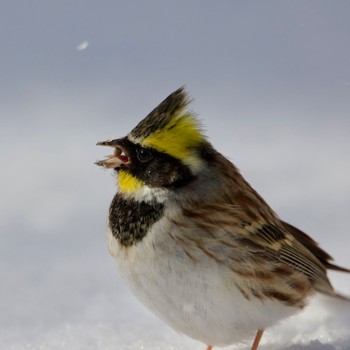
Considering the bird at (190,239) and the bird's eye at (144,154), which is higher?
the bird's eye at (144,154)

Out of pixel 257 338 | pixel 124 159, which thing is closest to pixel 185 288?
pixel 257 338

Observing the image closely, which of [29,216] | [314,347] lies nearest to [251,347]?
[314,347]

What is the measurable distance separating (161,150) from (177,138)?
0.09 metres

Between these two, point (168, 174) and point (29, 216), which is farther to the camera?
point (29, 216)

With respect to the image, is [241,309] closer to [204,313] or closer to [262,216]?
[204,313]

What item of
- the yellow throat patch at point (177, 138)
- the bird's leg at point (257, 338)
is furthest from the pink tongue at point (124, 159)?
the bird's leg at point (257, 338)

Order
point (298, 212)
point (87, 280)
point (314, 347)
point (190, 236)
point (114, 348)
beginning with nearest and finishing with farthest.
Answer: point (190, 236) → point (314, 347) → point (114, 348) → point (87, 280) → point (298, 212)

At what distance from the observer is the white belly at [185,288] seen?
4.13 meters

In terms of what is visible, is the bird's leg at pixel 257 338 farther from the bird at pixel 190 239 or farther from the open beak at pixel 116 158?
the open beak at pixel 116 158

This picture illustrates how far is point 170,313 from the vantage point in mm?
4262

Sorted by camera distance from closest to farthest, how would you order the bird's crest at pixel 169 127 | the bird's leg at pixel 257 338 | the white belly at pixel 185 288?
the white belly at pixel 185 288 → the bird's crest at pixel 169 127 → the bird's leg at pixel 257 338

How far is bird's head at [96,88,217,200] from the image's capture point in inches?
167

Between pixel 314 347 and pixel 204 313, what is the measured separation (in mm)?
647

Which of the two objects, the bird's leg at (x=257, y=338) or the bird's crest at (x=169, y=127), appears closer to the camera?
the bird's crest at (x=169, y=127)
